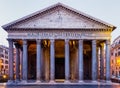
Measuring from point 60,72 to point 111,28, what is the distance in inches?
608

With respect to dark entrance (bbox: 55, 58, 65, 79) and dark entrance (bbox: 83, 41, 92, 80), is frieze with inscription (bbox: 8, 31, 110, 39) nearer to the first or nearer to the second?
dark entrance (bbox: 83, 41, 92, 80)

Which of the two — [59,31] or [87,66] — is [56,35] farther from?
[87,66]

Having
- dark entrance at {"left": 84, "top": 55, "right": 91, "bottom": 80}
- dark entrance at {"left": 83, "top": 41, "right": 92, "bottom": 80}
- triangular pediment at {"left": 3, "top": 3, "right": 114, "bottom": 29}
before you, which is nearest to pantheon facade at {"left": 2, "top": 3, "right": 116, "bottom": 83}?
triangular pediment at {"left": 3, "top": 3, "right": 114, "bottom": 29}

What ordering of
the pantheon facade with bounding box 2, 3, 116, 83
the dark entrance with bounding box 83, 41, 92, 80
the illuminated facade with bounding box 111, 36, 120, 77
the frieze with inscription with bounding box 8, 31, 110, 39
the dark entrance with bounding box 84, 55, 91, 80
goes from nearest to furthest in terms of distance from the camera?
the pantheon facade with bounding box 2, 3, 116, 83 < the frieze with inscription with bounding box 8, 31, 110, 39 < the dark entrance with bounding box 83, 41, 92, 80 < the dark entrance with bounding box 84, 55, 91, 80 < the illuminated facade with bounding box 111, 36, 120, 77

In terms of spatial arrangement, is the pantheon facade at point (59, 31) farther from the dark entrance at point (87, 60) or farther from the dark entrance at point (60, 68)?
the dark entrance at point (60, 68)

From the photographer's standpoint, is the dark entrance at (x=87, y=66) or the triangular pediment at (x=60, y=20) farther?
the dark entrance at (x=87, y=66)

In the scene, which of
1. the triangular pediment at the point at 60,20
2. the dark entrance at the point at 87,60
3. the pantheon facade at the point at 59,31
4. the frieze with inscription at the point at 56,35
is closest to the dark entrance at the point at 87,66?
the dark entrance at the point at 87,60

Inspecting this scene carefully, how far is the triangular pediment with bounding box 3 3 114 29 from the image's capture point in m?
46.6

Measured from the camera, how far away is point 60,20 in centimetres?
4700

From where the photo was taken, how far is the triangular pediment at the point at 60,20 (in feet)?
153

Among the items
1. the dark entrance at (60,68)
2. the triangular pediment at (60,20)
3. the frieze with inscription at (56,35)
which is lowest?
the dark entrance at (60,68)

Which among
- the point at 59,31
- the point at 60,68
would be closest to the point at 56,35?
the point at 59,31

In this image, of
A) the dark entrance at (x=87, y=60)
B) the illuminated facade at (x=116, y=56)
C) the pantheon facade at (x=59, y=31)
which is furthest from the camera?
the illuminated facade at (x=116, y=56)

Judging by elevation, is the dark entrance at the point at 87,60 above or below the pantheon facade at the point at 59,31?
below
